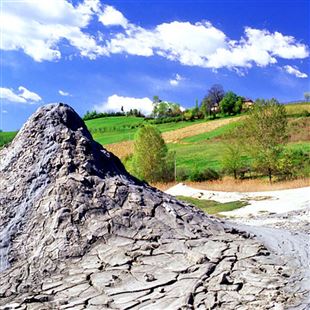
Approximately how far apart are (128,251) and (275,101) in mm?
→ 37619

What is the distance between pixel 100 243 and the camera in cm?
1338

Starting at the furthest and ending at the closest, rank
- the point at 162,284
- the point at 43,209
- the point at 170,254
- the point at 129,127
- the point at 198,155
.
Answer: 1. the point at 129,127
2. the point at 198,155
3. the point at 43,209
4. the point at 170,254
5. the point at 162,284

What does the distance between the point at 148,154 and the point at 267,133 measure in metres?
11.6

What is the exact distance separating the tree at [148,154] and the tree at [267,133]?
9100 mm

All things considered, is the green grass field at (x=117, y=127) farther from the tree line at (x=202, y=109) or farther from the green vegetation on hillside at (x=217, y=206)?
the green vegetation on hillside at (x=217, y=206)

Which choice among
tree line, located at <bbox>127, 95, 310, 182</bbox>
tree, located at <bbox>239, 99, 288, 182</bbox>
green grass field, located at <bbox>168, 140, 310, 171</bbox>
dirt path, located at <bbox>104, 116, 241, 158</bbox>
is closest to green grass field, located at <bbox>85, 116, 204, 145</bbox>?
dirt path, located at <bbox>104, 116, 241, 158</bbox>

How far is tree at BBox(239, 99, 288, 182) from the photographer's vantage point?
4638 centimetres

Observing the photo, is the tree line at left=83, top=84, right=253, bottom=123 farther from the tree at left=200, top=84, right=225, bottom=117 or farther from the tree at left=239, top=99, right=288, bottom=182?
the tree at left=239, top=99, right=288, bottom=182

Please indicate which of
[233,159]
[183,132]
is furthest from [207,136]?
[233,159]

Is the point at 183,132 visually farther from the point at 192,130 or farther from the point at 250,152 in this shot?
the point at 250,152

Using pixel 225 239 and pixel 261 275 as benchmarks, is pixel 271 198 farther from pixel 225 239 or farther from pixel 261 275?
pixel 261 275

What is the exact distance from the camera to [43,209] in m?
14.3

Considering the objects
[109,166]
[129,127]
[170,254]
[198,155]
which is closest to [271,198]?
[109,166]

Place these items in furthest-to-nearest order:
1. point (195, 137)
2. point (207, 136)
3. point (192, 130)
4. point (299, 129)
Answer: point (192, 130) → point (195, 137) → point (207, 136) → point (299, 129)
